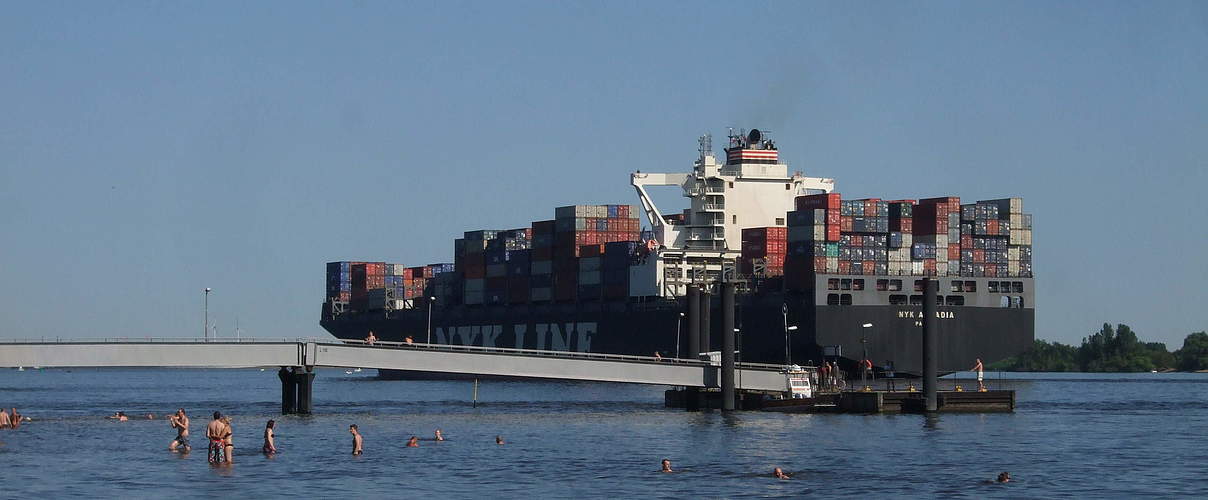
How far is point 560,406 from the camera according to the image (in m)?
103

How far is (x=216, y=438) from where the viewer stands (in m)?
59.2

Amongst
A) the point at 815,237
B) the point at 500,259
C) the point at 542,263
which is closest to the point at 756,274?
the point at 815,237

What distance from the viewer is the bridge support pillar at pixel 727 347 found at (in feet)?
285

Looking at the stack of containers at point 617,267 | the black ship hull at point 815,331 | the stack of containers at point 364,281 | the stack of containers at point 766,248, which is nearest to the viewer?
the black ship hull at point 815,331

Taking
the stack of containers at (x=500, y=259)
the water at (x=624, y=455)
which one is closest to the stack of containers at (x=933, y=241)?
the water at (x=624, y=455)

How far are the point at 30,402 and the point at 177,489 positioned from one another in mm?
74756

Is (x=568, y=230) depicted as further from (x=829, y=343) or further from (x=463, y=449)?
(x=463, y=449)

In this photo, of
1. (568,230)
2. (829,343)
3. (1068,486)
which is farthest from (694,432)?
(568,230)

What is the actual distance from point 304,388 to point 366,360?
3648 mm

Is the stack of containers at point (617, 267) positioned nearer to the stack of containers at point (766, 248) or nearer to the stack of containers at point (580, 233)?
the stack of containers at point (580, 233)

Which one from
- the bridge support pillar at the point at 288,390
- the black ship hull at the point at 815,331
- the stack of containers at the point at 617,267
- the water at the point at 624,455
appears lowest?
the water at the point at 624,455

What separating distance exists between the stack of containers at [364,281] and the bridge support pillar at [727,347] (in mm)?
100896

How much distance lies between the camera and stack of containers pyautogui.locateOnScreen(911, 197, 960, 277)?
4919 inches

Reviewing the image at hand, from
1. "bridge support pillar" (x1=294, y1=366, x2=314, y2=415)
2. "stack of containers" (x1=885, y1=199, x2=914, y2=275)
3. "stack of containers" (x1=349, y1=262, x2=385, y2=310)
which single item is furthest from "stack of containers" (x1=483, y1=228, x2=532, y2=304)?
"bridge support pillar" (x1=294, y1=366, x2=314, y2=415)
